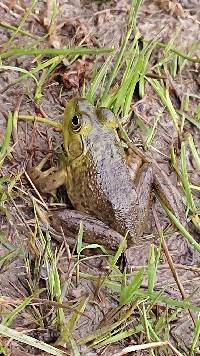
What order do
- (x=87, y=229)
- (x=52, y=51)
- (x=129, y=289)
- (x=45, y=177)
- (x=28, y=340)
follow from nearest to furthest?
(x=28, y=340)
(x=129, y=289)
(x=87, y=229)
(x=45, y=177)
(x=52, y=51)

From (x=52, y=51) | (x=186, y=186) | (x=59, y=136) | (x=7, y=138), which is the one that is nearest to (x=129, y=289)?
(x=186, y=186)

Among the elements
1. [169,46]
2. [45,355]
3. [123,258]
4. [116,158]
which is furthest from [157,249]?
[169,46]

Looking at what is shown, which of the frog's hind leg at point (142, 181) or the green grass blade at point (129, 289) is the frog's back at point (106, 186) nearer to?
the frog's hind leg at point (142, 181)

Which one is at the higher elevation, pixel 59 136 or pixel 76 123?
pixel 76 123

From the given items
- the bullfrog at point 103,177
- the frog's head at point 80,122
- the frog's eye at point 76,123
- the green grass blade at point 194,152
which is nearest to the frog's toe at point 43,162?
the bullfrog at point 103,177

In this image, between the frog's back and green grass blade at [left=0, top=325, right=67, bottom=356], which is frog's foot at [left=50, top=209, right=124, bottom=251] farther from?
green grass blade at [left=0, top=325, right=67, bottom=356]

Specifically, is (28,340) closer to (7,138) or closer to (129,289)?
(129,289)

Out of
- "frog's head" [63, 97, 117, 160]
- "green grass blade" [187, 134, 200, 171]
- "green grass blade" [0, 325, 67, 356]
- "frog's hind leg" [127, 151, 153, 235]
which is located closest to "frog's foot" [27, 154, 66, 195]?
"frog's head" [63, 97, 117, 160]
